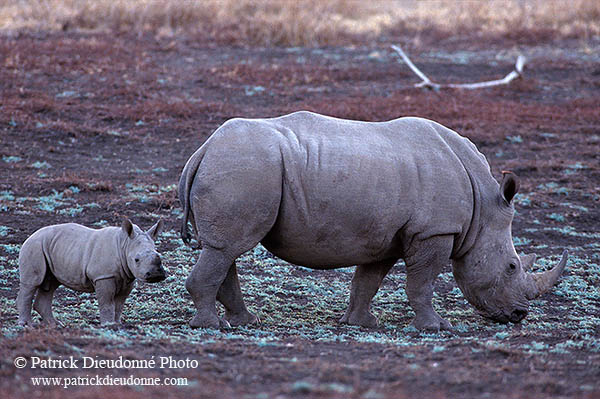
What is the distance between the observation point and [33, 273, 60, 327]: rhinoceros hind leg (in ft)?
24.1

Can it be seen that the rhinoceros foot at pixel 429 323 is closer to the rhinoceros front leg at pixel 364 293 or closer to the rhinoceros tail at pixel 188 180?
the rhinoceros front leg at pixel 364 293

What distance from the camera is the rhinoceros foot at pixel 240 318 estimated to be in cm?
763

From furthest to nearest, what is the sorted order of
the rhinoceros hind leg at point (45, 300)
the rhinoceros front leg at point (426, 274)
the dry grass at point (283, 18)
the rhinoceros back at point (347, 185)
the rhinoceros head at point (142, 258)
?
the dry grass at point (283, 18) < the rhinoceros front leg at point (426, 274) < the rhinoceros hind leg at point (45, 300) < the rhinoceros back at point (347, 185) < the rhinoceros head at point (142, 258)

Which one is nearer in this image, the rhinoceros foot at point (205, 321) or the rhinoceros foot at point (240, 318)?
the rhinoceros foot at point (205, 321)

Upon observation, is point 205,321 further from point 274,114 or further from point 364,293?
point 274,114

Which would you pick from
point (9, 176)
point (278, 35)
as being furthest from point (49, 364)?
point (278, 35)

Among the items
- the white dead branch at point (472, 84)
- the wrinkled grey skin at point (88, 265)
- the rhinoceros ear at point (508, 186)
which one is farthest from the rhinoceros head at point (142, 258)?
the white dead branch at point (472, 84)

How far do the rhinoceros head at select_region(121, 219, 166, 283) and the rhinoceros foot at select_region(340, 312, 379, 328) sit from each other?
5.94ft

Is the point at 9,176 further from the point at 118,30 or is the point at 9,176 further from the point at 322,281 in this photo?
the point at 118,30

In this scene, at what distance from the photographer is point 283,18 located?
76.0 ft

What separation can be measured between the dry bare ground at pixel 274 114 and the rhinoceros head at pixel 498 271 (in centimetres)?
21

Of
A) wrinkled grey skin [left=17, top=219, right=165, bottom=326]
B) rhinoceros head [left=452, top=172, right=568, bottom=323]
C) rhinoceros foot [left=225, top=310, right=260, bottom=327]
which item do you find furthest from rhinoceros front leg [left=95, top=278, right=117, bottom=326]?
rhinoceros head [left=452, top=172, right=568, bottom=323]

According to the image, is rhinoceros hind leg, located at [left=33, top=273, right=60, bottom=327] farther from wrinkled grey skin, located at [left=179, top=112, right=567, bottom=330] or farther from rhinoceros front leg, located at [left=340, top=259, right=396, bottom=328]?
rhinoceros front leg, located at [left=340, top=259, right=396, bottom=328]

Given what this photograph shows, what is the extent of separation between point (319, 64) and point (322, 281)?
11775mm
